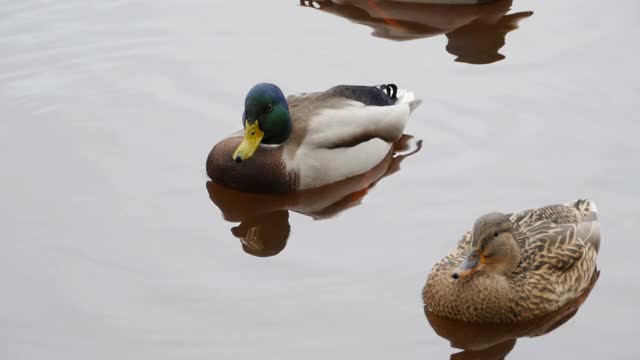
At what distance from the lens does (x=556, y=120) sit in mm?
8562

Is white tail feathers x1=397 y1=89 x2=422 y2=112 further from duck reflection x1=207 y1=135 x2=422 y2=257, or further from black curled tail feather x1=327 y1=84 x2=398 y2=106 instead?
duck reflection x1=207 y1=135 x2=422 y2=257

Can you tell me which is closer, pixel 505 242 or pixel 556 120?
pixel 505 242

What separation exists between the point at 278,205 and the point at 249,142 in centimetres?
45

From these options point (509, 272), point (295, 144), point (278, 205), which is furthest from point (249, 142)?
point (509, 272)

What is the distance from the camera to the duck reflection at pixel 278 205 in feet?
24.5

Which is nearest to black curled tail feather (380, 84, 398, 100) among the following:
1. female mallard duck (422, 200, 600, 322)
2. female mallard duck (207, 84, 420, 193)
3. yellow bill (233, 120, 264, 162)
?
female mallard duck (207, 84, 420, 193)

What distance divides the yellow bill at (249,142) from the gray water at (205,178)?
36cm

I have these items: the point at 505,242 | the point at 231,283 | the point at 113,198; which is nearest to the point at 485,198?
the point at 505,242

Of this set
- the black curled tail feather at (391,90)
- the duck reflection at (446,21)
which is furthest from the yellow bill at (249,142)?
the duck reflection at (446,21)

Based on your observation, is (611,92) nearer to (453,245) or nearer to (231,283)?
(453,245)

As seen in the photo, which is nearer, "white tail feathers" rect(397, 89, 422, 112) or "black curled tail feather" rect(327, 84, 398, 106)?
"black curled tail feather" rect(327, 84, 398, 106)

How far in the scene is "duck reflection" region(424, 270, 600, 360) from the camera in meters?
6.20

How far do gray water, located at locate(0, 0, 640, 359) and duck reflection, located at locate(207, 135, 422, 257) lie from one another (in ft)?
0.32

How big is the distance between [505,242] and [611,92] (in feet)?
9.72
